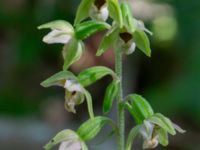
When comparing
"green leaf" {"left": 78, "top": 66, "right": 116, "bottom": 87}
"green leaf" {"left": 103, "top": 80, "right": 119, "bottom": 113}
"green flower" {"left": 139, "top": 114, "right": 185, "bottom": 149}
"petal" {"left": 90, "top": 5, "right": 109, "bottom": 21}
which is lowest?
"green flower" {"left": 139, "top": 114, "right": 185, "bottom": 149}

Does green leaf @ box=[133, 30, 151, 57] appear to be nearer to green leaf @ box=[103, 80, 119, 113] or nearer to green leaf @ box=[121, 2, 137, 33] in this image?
green leaf @ box=[121, 2, 137, 33]

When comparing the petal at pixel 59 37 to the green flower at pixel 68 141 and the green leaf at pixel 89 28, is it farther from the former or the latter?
the green flower at pixel 68 141

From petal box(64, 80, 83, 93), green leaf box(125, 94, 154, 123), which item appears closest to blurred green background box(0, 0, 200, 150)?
green leaf box(125, 94, 154, 123)

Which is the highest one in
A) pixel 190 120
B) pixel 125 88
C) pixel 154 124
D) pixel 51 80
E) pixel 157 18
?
pixel 51 80

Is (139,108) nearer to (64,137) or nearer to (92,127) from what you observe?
(92,127)

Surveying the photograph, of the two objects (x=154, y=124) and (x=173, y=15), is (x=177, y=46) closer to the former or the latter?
(x=173, y=15)

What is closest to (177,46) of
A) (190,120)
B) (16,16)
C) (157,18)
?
(157,18)

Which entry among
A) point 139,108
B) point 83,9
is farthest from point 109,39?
point 139,108
